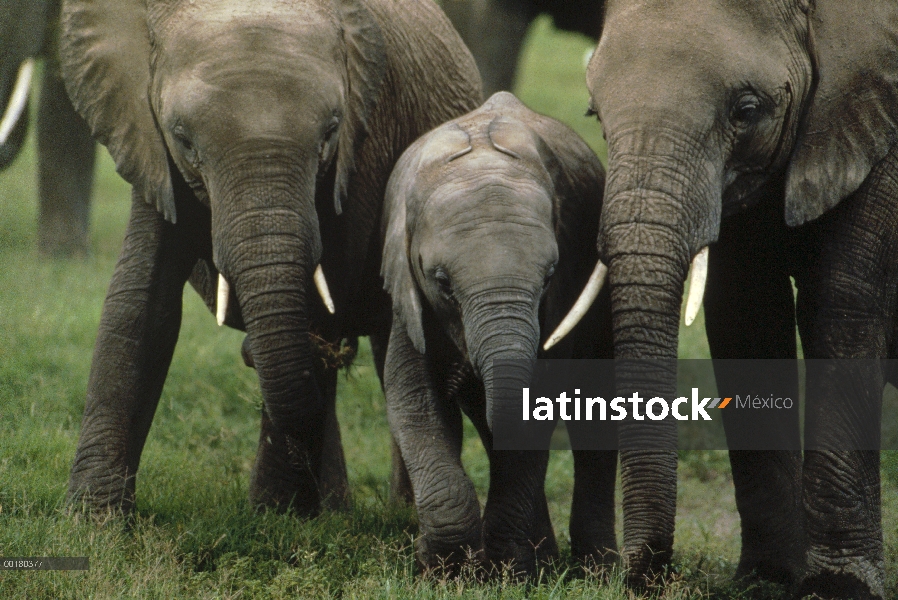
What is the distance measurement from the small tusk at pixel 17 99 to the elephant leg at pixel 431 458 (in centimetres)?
263

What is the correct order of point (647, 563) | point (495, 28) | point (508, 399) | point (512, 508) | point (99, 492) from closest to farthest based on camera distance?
point (508, 399)
point (647, 563)
point (512, 508)
point (99, 492)
point (495, 28)

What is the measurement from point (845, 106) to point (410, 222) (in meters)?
1.62

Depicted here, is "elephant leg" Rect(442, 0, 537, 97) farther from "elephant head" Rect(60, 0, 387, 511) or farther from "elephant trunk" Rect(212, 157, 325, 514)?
"elephant trunk" Rect(212, 157, 325, 514)

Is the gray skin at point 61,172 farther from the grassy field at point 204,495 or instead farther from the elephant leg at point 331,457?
the elephant leg at point 331,457

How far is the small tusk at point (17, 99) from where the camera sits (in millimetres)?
6777

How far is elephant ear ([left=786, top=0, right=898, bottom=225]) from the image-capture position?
5062 mm

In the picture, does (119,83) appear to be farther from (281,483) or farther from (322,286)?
(281,483)

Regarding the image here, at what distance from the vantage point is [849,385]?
5.14 meters

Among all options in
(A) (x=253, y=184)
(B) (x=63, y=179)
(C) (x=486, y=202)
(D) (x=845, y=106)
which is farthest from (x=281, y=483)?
(B) (x=63, y=179)

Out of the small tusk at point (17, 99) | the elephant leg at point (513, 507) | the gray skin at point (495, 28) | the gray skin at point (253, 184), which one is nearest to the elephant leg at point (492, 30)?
the gray skin at point (495, 28)

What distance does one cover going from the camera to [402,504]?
6.41 meters

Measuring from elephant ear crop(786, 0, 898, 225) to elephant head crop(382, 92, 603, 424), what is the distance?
83cm

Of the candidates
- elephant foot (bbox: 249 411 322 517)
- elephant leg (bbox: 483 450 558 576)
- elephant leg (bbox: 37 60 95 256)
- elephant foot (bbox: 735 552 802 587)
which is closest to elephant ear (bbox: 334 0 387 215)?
elephant foot (bbox: 249 411 322 517)

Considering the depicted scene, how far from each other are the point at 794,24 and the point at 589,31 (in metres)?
3.85
